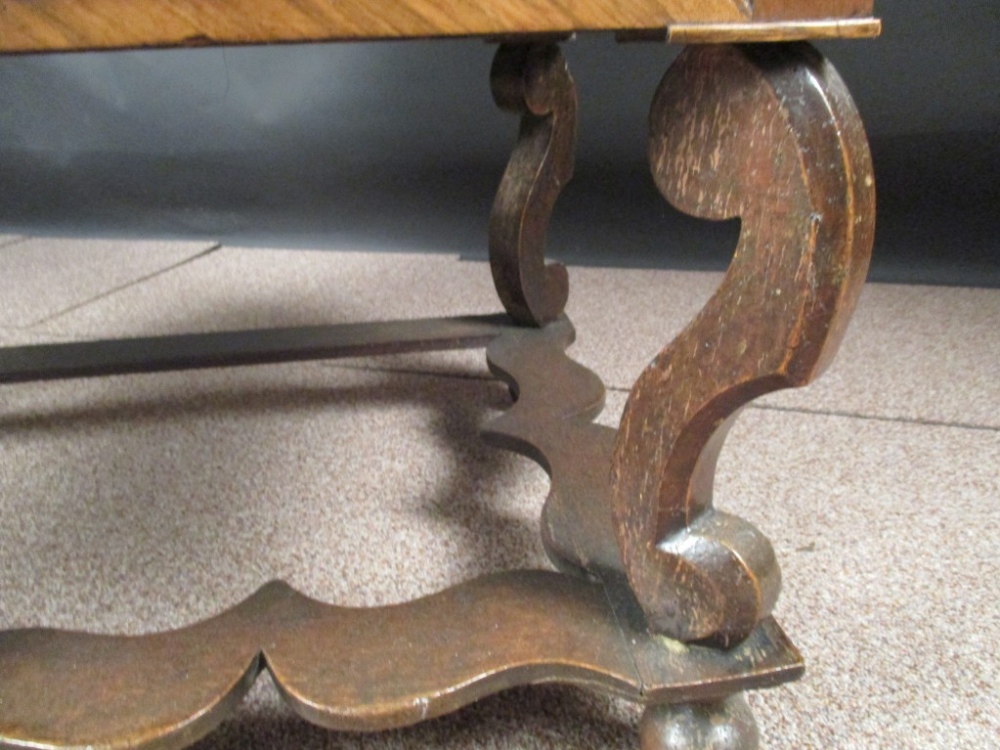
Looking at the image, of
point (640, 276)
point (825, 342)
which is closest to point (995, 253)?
point (640, 276)

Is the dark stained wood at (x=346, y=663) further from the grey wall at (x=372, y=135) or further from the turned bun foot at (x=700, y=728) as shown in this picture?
the grey wall at (x=372, y=135)

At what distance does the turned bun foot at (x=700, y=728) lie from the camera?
1.74 ft

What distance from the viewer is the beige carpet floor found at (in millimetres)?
657

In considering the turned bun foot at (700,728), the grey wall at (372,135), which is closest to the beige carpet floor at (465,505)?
the turned bun foot at (700,728)

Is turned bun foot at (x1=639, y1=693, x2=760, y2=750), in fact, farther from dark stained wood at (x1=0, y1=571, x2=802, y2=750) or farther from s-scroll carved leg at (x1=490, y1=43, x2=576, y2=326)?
s-scroll carved leg at (x1=490, y1=43, x2=576, y2=326)

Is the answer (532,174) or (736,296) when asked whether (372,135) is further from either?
(736,296)

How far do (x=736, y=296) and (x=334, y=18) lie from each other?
0.25 metres

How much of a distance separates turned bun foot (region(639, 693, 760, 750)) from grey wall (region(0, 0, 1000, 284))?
149cm

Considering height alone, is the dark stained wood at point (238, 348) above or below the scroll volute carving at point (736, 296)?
below

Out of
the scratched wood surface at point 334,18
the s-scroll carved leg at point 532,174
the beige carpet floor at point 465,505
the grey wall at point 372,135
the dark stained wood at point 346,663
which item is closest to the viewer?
the scratched wood surface at point 334,18

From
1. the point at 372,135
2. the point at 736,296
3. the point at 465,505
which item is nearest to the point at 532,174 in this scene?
the point at 465,505

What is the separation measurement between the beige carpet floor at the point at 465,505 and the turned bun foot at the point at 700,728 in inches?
3.5

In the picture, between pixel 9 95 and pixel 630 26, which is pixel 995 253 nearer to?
pixel 630 26

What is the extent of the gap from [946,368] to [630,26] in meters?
1.09
